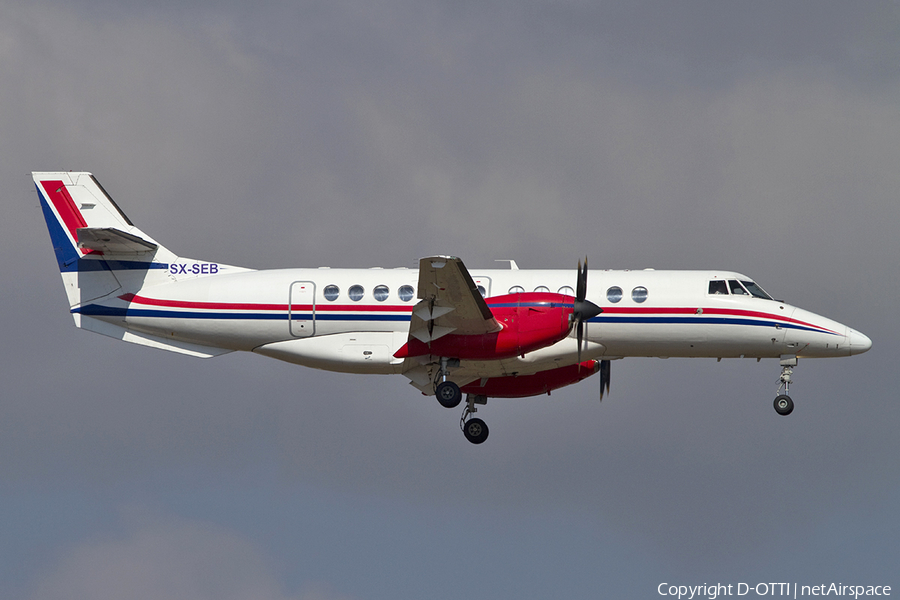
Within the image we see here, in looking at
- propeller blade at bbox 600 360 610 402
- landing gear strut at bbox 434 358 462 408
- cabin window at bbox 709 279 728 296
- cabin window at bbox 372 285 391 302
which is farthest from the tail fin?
cabin window at bbox 709 279 728 296

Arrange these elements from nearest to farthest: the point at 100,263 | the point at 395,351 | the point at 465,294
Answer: the point at 465,294 → the point at 395,351 → the point at 100,263

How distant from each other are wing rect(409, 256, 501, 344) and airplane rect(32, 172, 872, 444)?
67mm

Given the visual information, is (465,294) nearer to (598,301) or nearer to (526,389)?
(598,301)

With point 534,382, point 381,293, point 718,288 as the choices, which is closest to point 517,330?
point 381,293

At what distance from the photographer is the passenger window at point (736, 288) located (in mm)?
29969

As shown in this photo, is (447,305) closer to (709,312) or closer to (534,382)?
(534,382)

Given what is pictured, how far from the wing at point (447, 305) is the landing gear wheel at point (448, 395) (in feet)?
4.27

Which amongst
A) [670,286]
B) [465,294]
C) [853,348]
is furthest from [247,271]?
[853,348]

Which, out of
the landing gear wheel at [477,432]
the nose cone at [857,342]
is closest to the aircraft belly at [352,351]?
the landing gear wheel at [477,432]

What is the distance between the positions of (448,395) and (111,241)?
431 inches

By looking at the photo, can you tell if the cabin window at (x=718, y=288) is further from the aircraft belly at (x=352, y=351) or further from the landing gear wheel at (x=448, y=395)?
the aircraft belly at (x=352, y=351)

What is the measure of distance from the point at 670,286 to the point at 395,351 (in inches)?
309

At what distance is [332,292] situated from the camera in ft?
98.0

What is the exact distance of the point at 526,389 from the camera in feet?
106
